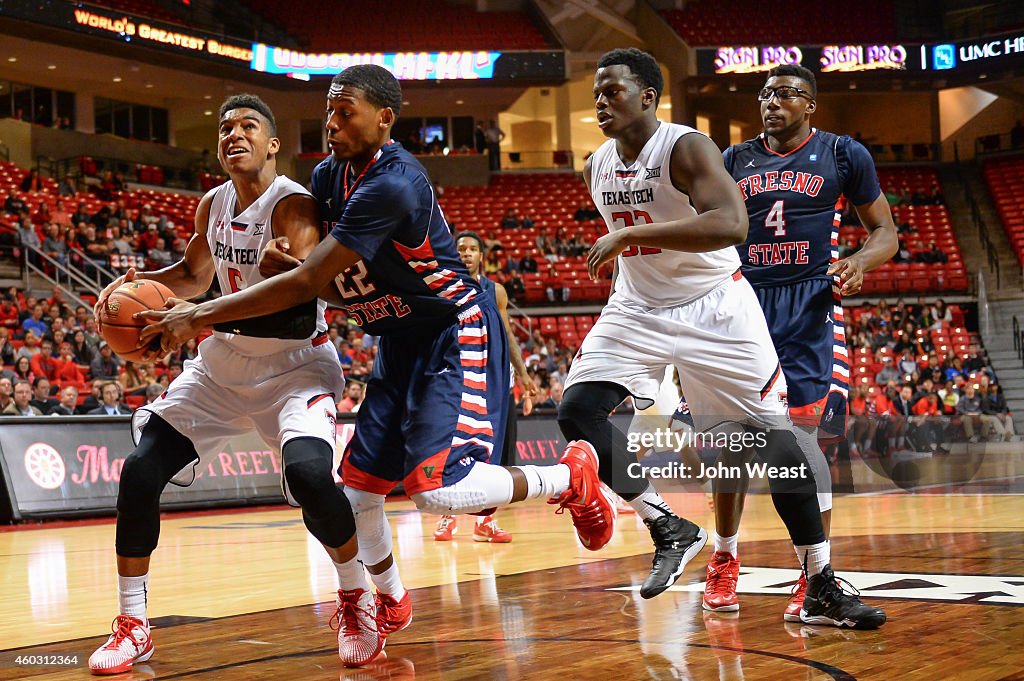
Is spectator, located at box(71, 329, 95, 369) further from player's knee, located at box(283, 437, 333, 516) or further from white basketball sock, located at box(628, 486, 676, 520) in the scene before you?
player's knee, located at box(283, 437, 333, 516)

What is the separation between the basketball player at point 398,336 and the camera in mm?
3682

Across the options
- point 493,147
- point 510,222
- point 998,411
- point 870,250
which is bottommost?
point 998,411

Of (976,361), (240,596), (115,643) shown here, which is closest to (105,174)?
(976,361)

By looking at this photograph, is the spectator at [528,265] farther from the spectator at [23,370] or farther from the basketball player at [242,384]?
the basketball player at [242,384]

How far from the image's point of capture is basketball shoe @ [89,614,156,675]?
143 inches

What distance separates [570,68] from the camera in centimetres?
3044

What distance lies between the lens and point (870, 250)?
4.77m

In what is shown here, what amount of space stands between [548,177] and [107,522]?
2063cm

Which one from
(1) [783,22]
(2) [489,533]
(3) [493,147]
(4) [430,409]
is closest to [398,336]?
(4) [430,409]

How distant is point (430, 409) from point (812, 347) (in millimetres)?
1849

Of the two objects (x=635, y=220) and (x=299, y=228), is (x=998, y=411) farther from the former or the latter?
(x=299, y=228)

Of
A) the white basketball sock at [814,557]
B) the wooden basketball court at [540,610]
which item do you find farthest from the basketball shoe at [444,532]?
the white basketball sock at [814,557]

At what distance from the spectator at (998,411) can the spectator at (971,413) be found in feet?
0.32

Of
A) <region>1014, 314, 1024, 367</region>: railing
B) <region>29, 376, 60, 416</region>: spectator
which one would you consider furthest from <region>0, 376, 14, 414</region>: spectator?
<region>1014, 314, 1024, 367</region>: railing
